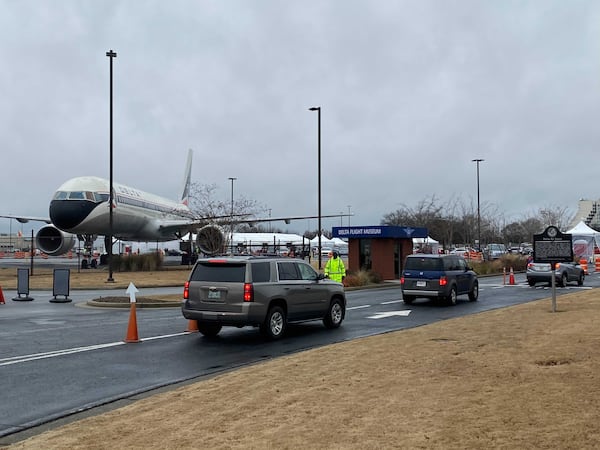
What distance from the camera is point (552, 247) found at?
17.2 m

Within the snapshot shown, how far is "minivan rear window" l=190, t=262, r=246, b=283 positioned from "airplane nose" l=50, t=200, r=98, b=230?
2683 cm

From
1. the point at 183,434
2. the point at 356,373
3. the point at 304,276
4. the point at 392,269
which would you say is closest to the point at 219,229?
the point at 392,269

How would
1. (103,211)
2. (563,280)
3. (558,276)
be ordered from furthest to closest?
1. (103,211)
2. (563,280)
3. (558,276)

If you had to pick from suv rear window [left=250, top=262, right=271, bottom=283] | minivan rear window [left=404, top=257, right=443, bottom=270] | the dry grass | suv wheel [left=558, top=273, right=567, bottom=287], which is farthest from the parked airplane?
the dry grass

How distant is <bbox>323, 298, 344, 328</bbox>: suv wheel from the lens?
15.8 metres

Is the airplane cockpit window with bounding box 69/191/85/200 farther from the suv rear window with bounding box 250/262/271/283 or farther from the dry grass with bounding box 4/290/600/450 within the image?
the dry grass with bounding box 4/290/600/450

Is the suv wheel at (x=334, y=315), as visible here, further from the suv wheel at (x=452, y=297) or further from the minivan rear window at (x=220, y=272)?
the suv wheel at (x=452, y=297)

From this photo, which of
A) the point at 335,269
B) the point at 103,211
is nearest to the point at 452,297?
the point at 335,269

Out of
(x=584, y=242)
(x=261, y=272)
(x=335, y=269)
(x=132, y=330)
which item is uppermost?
(x=584, y=242)

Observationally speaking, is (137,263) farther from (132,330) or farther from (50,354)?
(50,354)

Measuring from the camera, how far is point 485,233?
80500 mm

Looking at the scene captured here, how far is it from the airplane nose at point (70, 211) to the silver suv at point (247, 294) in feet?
86.5

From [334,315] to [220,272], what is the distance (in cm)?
354

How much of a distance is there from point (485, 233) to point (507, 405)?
251ft
